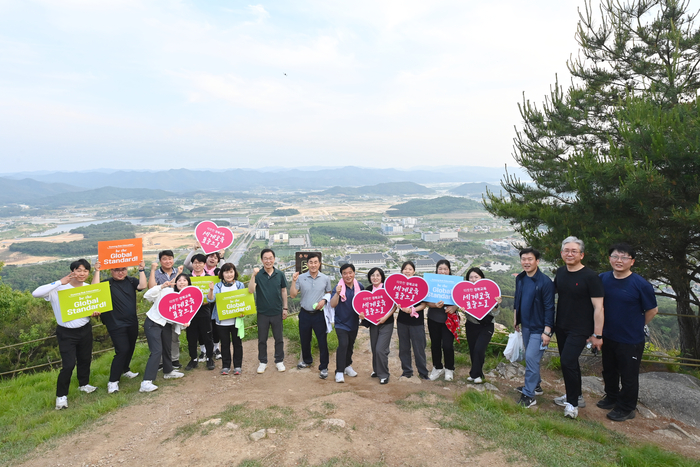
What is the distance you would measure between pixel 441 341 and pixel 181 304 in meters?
3.86

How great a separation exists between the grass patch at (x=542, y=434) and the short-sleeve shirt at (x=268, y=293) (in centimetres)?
230

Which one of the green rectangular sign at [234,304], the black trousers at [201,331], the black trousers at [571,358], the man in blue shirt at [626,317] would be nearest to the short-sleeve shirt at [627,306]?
the man in blue shirt at [626,317]

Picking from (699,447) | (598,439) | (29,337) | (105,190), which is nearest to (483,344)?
(598,439)

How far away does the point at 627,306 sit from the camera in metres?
4.06

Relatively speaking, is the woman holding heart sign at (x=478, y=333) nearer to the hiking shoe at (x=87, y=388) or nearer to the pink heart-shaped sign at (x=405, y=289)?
the pink heart-shaped sign at (x=405, y=289)

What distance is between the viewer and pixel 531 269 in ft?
14.7

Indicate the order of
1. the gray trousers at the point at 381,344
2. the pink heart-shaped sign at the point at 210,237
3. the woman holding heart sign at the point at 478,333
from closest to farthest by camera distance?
the woman holding heart sign at the point at 478,333 → the gray trousers at the point at 381,344 → the pink heart-shaped sign at the point at 210,237

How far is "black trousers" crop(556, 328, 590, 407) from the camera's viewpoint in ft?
13.6

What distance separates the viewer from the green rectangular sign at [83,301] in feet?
15.4

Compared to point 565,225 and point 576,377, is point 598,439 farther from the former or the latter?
point 565,225

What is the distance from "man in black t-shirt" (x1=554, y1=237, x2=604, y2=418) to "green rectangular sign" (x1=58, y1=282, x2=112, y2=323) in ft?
18.8

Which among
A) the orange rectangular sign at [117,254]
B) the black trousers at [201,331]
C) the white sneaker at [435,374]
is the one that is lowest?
the white sneaker at [435,374]

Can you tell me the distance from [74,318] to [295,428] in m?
3.23

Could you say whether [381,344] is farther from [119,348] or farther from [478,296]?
[119,348]
